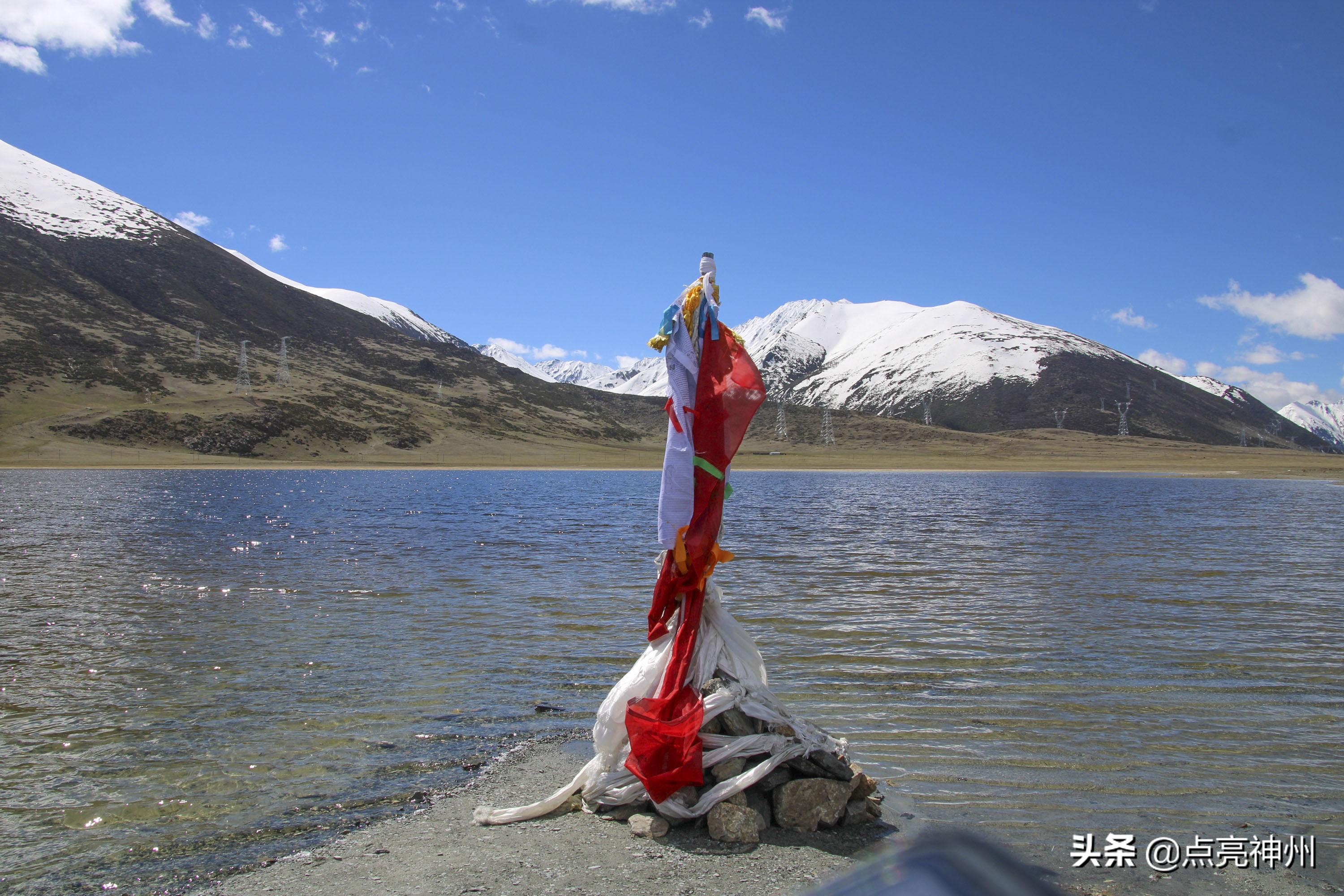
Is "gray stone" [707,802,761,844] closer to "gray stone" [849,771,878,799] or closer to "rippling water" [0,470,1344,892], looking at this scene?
"gray stone" [849,771,878,799]

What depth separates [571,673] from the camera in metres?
12.0

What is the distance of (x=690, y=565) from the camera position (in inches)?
283

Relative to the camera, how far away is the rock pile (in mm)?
6461

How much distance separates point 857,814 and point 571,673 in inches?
237

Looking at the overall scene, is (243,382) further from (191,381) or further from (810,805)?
(810,805)

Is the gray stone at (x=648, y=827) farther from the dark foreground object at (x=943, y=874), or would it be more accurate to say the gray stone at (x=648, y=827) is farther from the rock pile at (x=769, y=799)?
the dark foreground object at (x=943, y=874)

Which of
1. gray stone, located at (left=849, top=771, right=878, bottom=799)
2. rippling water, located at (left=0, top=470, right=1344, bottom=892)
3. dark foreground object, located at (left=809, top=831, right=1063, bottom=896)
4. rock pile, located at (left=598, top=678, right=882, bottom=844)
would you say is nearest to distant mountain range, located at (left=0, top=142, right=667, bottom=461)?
rippling water, located at (left=0, top=470, right=1344, bottom=892)

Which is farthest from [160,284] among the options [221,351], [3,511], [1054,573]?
[1054,573]

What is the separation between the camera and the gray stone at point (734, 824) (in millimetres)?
6379

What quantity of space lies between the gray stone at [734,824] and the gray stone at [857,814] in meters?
0.78

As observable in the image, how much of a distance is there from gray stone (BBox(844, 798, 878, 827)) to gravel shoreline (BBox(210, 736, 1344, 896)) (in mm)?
61

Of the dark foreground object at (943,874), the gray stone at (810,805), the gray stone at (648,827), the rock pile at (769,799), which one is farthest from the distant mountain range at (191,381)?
the dark foreground object at (943,874)

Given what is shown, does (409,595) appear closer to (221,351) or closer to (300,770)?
(300,770)

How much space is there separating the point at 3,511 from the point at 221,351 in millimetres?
128543
